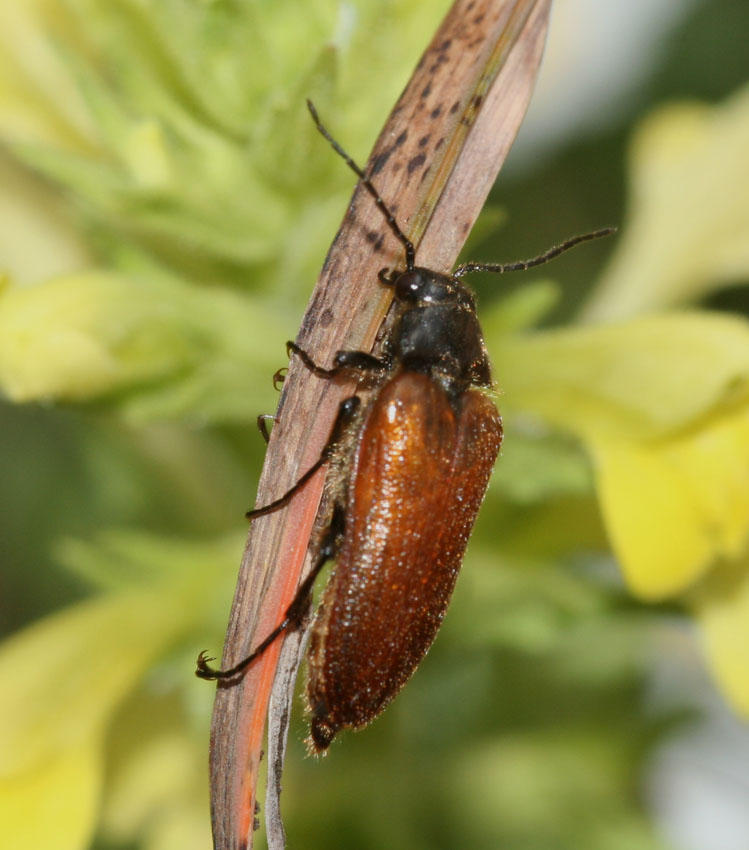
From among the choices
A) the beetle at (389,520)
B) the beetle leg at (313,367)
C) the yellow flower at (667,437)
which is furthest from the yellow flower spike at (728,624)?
the beetle leg at (313,367)

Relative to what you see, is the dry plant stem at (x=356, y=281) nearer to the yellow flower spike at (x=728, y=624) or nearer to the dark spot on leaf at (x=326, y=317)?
the dark spot on leaf at (x=326, y=317)

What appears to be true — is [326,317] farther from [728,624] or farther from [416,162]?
[728,624]

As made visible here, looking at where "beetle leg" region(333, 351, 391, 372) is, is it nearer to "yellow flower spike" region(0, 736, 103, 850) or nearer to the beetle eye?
the beetle eye

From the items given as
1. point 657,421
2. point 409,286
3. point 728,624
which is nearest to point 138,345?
point 409,286

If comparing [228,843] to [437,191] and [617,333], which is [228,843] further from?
[617,333]

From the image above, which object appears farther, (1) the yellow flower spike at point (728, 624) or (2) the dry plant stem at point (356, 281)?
(1) the yellow flower spike at point (728, 624)

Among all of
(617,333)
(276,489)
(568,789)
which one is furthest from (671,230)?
(276,489)

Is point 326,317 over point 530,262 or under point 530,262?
under
